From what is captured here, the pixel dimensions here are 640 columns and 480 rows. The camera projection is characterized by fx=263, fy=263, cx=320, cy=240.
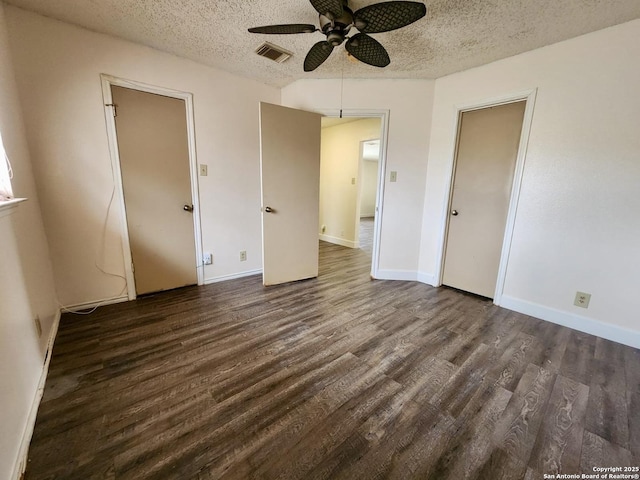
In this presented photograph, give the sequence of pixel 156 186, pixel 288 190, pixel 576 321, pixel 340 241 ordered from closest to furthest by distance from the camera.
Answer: pixel 576 321, pixel 156 186, pixel 288 190, pixel 340 241

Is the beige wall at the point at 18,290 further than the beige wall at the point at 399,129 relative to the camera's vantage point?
No

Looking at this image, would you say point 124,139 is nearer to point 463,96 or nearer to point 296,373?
point 296,373

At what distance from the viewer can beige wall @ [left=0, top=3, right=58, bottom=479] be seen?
110 centimetres

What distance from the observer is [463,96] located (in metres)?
2.80

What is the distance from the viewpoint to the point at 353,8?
6.16 ft

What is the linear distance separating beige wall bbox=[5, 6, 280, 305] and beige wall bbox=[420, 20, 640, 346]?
A: 9.35 ft

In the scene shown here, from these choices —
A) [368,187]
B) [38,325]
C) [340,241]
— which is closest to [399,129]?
[340,241]

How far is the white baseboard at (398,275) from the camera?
3418 millimetres

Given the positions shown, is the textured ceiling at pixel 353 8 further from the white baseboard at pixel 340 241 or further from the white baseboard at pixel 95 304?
the white baseboard at pixel 340 241

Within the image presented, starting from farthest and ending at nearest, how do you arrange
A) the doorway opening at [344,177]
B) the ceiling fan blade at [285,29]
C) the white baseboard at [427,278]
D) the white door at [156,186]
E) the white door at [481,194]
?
the doorway opening at [344,177], the white baseboard at [427,278], the white door at [481,194], the white door at [156,186], the ceiling fan blade at [285,29]

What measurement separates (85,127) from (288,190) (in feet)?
6.15

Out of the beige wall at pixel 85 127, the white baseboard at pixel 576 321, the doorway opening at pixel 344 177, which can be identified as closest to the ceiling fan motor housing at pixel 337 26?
the beige wall at pixel 85 127

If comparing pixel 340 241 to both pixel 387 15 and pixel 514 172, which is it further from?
pixel 387 15

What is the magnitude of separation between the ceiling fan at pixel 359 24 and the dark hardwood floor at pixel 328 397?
2.12 metres
